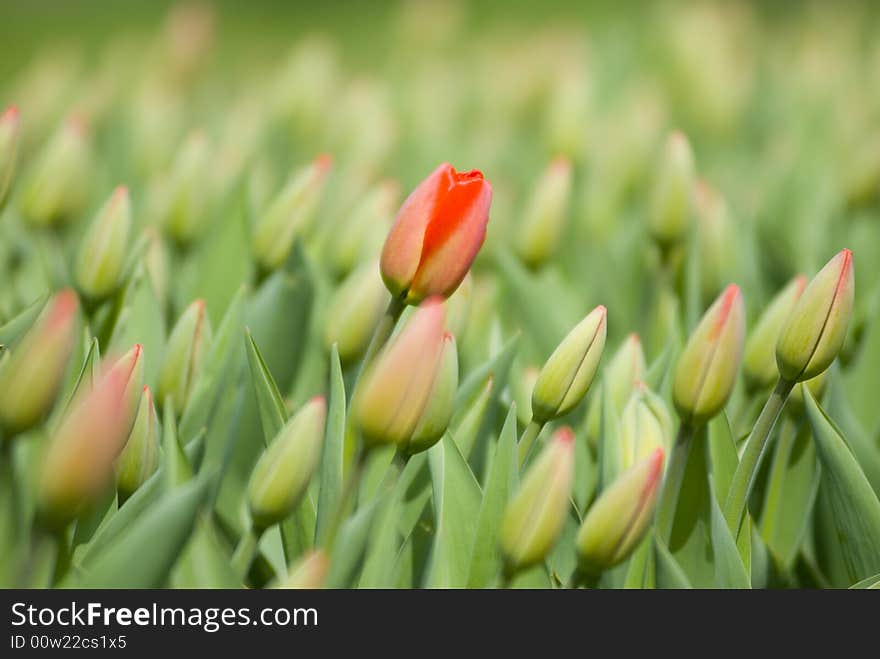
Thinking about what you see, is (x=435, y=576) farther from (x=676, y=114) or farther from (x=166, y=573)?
(x=676, y=114)

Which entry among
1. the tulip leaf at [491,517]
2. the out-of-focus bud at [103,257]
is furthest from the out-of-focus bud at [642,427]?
the out-of-focus bud at [103,257]

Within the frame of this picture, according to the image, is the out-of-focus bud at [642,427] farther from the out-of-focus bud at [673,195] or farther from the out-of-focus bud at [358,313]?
the out-of-focus bud at [673,195]

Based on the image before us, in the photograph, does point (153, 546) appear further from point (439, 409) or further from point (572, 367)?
point (572, 367)

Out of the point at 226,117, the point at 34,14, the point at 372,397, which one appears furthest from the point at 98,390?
the point at 34,14

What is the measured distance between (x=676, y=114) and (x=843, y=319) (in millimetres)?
1602

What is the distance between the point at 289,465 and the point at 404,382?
0.10 metres

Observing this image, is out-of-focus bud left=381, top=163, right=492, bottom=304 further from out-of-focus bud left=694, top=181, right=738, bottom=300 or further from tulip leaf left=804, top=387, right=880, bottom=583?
out-of-focus bud left=694, top=181, right=738, bottom=300

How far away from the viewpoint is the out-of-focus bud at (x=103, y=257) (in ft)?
3.00

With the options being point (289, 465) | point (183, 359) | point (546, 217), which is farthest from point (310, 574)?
point (546, 217)

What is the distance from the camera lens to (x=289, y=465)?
646 mm

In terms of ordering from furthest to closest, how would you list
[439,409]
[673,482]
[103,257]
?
1. [103,257]
2. [673,482]
3. [439,409]

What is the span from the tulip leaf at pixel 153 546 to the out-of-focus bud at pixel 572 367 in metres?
0.27

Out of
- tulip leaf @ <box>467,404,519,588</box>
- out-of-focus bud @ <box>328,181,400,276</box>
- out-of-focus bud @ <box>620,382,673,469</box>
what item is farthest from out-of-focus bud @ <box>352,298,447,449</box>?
out-of-focus bud @ <box>328,181,400,276</box>
